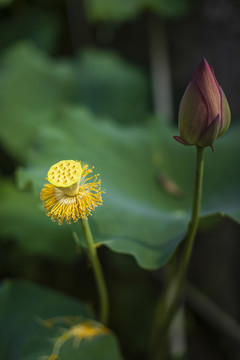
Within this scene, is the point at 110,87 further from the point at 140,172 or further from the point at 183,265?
the point at 183,265

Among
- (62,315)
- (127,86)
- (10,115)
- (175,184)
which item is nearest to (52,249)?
(62,315)

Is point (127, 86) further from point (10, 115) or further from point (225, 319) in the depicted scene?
point (225, 319)

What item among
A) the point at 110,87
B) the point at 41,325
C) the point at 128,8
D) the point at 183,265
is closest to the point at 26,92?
the point at 110,87

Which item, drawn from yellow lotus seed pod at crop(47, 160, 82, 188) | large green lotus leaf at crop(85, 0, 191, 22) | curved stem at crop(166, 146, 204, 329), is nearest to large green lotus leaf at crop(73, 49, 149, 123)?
large green lotus leaf at crop(85, 0, 191, 22)

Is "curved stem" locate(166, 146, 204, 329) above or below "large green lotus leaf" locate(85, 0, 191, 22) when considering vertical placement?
below

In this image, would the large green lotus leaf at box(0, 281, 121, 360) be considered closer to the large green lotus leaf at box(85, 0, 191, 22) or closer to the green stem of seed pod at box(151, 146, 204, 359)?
the green stem of seed pod at box(151, 146, 204, 359)

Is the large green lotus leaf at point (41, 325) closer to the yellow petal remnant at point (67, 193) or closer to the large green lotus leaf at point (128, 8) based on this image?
the yellow petal remnant at point (67, 193)

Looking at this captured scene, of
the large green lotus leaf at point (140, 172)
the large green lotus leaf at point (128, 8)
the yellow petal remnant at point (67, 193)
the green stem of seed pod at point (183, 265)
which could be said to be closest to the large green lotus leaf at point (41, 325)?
the green stem of seed pod at point (183, 265)
